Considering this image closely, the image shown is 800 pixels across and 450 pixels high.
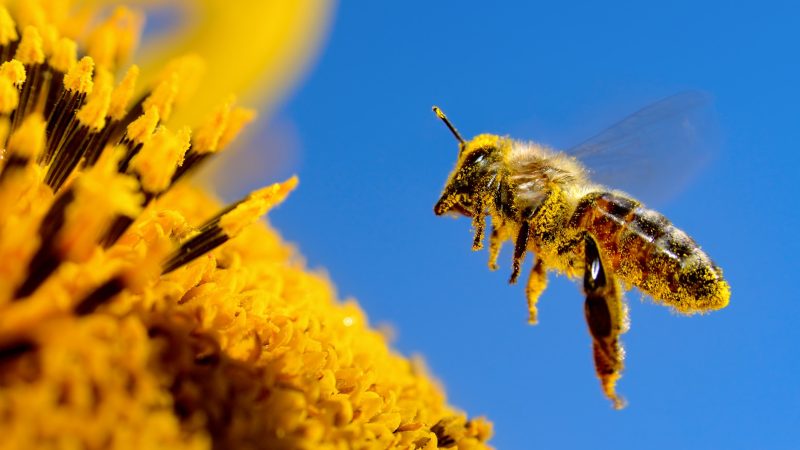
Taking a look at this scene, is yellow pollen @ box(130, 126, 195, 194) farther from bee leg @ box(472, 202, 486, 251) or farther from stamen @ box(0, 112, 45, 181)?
bee leg @ box(472, 202, 486, 251)

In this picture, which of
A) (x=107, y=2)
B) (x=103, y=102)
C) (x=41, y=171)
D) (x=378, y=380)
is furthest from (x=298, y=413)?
(x=107, y=2)

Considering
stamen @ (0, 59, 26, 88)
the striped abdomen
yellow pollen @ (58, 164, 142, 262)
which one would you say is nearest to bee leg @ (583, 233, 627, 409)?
the striped abdomen

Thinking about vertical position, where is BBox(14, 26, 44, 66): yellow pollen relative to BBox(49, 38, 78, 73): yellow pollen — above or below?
below

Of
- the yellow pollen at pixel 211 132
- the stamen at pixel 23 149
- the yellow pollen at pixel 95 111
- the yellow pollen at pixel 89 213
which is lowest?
the yellow pollen at pixel 89 213

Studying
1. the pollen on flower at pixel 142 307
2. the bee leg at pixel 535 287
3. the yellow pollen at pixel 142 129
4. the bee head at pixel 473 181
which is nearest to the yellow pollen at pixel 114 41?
the pollen on flower at pixel 142 307

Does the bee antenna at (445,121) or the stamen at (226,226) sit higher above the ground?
the bee antenna at (445,121)

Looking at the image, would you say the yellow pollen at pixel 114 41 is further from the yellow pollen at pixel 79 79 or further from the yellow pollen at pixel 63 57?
the yellow pollen at pixel 79 79
